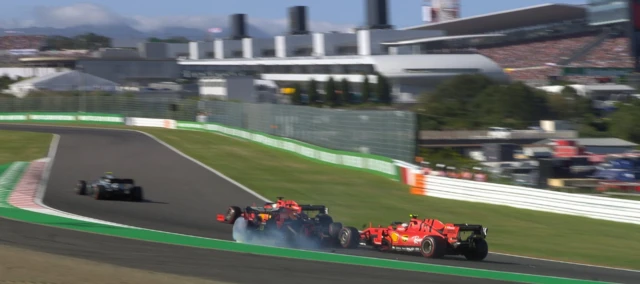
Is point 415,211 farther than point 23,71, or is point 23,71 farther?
point 23,71

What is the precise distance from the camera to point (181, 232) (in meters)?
14.7

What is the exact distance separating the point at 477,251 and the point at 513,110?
123 ft

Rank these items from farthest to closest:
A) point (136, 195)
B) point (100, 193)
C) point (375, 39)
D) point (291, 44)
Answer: point (291, 44)
point (375, 39)
point (136, 195)
point (100, 193)

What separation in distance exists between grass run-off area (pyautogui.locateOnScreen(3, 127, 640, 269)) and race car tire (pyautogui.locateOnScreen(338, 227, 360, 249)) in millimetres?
3042

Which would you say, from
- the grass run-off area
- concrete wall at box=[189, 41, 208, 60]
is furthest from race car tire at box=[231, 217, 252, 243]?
concrete wall at box=[189, 41, 208, 60]

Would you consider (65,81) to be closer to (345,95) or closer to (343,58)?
(343,58)

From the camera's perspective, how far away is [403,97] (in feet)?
241

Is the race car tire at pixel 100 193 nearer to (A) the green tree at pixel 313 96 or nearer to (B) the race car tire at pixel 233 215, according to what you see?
(B) the race car tire at pixel 233 215

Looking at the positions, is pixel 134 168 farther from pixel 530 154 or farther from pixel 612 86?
pixel 612 86

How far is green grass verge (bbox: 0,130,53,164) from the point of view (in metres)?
33.4

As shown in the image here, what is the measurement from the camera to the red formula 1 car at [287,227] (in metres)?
13.3

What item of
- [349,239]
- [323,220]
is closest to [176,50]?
[323,220]

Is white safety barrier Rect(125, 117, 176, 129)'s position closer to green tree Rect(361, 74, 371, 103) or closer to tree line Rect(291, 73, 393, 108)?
Result: tree line Rect(291, 73, 393, 108)

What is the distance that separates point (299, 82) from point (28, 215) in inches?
2782
